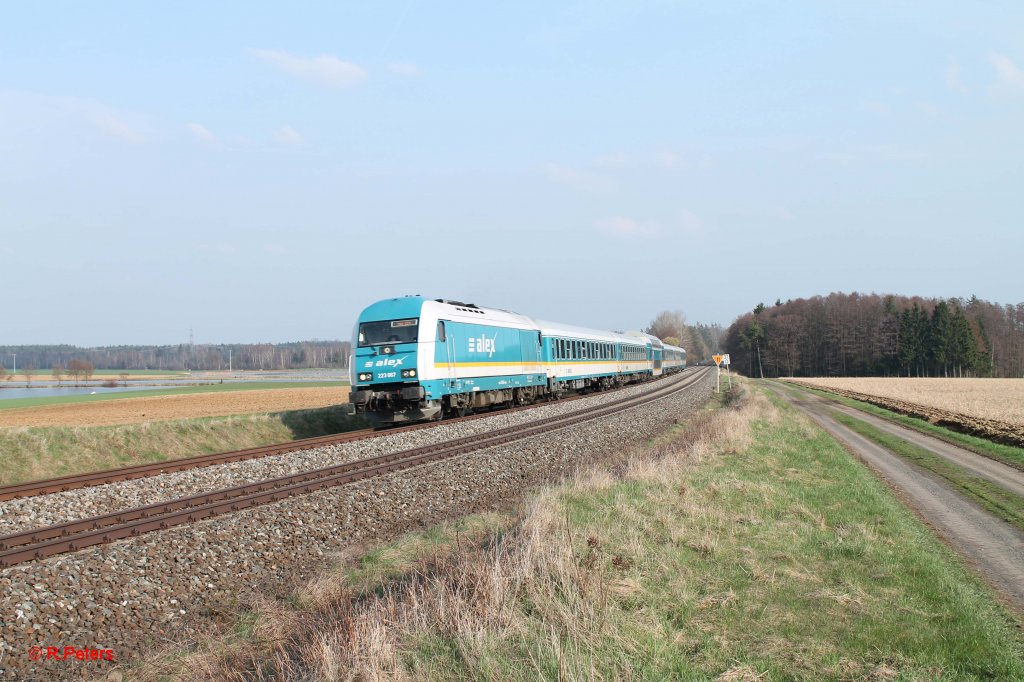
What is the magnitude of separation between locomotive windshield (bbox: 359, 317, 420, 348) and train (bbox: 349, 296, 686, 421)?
0.02 m

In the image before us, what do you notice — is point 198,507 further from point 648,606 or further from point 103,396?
point 103,396

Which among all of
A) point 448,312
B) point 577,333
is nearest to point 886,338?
point 577,333

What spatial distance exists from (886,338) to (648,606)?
113 m

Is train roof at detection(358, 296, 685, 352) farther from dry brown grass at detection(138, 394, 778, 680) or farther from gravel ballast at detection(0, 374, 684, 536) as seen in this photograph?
dry brown grass at detection(138, 394, 778, 680)

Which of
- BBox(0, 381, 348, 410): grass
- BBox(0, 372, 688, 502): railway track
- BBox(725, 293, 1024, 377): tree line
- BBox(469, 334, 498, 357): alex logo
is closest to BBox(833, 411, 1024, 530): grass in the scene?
BBox(469, 334, 498, 357): alex logo

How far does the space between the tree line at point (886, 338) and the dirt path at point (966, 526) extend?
92927 mm

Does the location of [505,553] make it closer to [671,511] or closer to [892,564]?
[671,511]

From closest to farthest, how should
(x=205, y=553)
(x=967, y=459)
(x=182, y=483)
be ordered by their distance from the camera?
(x=205, y=553)
(x=182, y=483)
(x=967, y=459)

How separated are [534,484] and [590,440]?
6137mm

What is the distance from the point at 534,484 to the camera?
14156mm

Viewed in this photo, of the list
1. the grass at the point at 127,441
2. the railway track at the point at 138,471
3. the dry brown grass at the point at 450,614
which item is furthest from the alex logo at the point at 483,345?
the dry brown grass at the point at 450,614

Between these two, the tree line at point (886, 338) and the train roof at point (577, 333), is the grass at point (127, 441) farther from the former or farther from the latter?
the tree line at point (886, 338)

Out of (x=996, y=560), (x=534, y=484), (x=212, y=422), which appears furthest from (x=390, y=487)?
(x=212, y=422)

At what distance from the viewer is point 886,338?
343ft
